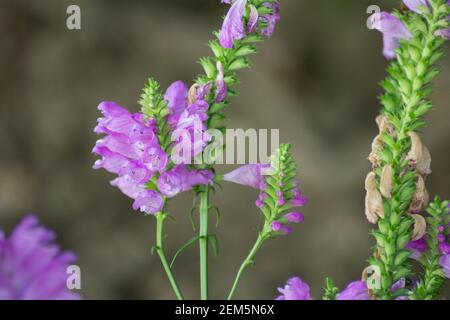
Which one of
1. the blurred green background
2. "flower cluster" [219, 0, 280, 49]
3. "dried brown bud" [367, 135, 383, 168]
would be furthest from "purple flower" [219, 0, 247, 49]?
the blurred green background

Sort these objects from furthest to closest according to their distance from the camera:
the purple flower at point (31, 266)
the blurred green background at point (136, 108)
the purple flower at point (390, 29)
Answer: the blurred green background at point (136, 108) → the purple flower at point (390, 29) → the purple flower at point (31, 266)

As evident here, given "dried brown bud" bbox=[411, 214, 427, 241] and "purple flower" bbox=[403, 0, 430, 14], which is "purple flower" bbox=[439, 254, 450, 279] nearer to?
"dried brown bud" bbox=[411, 214, 427, 241]

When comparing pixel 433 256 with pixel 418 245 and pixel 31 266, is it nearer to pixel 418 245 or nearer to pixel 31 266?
pixel 418 245

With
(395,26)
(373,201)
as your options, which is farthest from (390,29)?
(373,201)

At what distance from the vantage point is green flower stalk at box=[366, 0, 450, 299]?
38 cm

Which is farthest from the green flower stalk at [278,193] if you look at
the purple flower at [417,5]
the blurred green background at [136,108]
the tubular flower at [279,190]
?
the blurred green background at [136,108]

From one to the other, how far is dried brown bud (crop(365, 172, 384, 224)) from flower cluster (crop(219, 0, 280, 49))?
0.11m

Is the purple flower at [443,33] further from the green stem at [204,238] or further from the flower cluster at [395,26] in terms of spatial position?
the green stem at [204,238]

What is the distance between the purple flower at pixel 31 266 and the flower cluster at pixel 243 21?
0.17 metres

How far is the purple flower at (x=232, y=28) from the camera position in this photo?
16.7 inches

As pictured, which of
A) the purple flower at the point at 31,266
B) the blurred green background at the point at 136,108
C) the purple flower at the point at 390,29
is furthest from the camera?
the blurred green background at the point at 136,108

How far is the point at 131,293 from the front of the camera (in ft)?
4.59

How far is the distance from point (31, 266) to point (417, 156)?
0.72 feet

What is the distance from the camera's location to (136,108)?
141 centimetres
